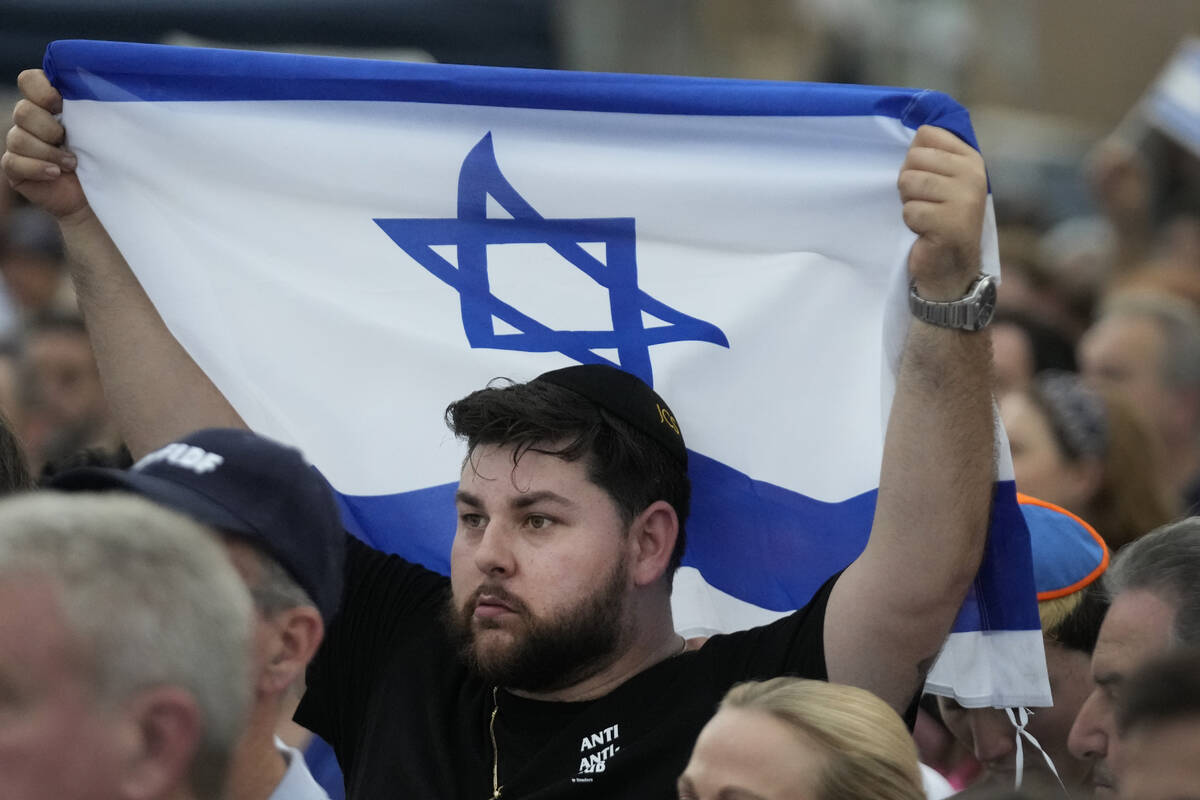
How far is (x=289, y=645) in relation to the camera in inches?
104

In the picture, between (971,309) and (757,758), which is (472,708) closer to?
(757,758)

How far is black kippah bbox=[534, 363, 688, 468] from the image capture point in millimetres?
3691

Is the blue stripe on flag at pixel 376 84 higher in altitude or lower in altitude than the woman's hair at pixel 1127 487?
higher

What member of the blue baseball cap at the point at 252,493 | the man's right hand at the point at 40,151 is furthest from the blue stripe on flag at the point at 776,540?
the blue baseball cap at the point at 252,493

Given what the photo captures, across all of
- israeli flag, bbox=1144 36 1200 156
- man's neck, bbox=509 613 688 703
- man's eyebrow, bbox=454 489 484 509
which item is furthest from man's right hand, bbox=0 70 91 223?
israeli flag, bbox=1144 36 1200 156

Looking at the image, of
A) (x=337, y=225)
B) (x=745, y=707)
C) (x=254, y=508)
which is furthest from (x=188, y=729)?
(x=337, y=225)

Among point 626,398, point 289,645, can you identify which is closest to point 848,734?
point 289,645

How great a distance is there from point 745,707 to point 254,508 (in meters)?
0.83

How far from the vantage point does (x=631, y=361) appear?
3945 millimetres

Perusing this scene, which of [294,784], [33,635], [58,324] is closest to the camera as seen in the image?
[33,635]

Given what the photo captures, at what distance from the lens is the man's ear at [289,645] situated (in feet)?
8.62

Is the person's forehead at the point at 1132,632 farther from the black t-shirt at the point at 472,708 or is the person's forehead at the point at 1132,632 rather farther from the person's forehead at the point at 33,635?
the person's forehead at the point at 33,635

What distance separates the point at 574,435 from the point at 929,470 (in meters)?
0.79

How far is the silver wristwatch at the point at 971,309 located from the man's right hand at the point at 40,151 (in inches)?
79.7
